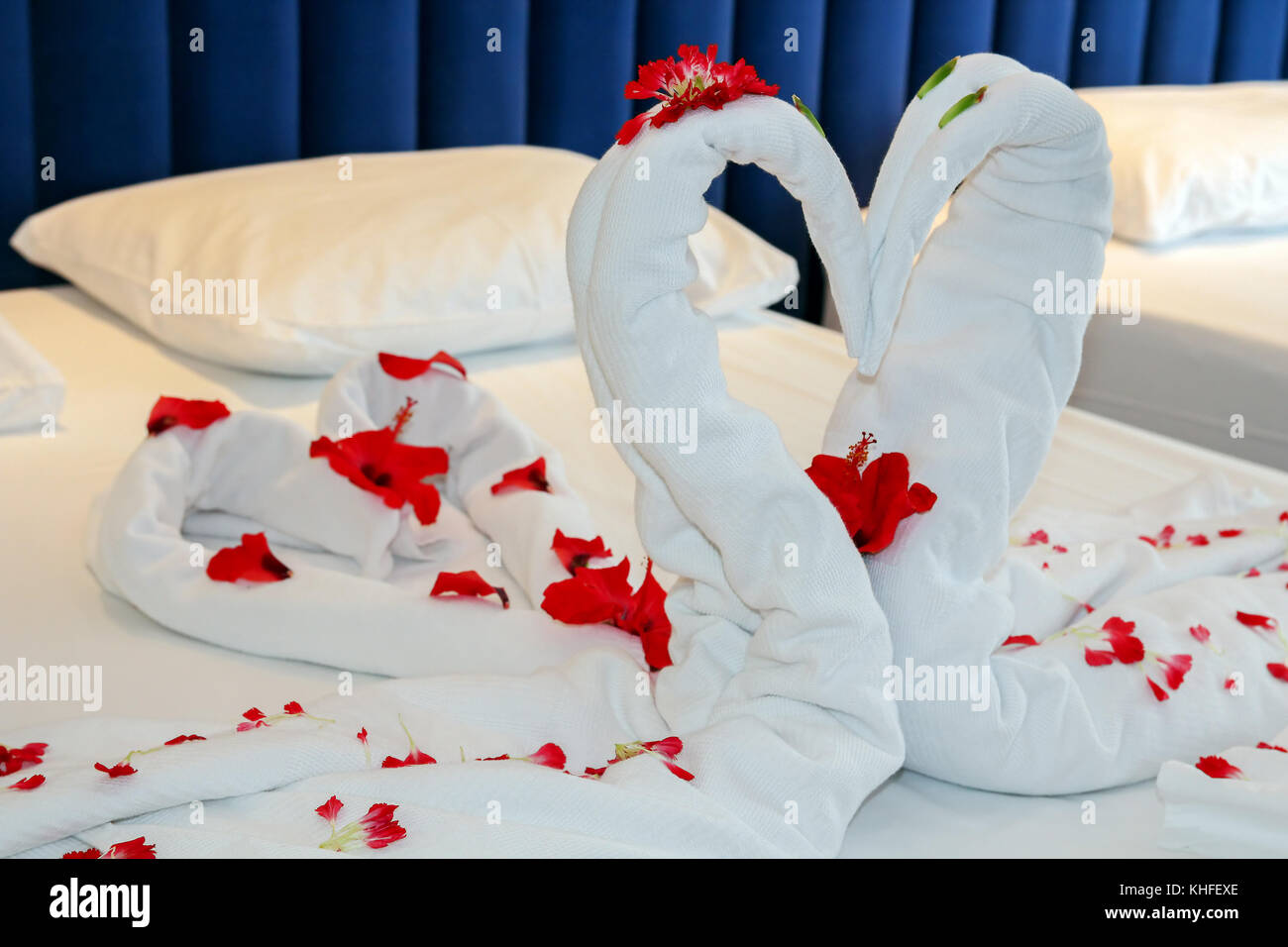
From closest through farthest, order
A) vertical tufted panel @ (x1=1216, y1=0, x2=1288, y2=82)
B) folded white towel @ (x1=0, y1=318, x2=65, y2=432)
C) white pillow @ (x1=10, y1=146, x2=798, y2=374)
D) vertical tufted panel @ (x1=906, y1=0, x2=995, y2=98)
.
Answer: folded white towel @ (x1=0, y1=318, x2=65, y2=432) → white pillow @ (x1=10, y1=146, x2=798, y2=374) → vertical tufted panel @ (x1=906, y1=0, x2=995, y2=98) → vertical tufted panel @ (x1=1216, y1=0, x2=1288, y2=82)

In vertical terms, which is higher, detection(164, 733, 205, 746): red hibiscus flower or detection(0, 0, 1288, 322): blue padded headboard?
detection(0, 0, 1288, 322): blue padded headboard

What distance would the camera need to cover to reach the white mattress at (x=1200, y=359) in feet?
5.93

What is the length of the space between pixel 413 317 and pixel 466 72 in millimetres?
663

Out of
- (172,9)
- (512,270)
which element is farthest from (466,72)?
(512,270)

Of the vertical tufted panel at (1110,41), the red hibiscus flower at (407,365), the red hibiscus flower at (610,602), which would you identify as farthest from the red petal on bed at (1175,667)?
the vertical tufted panel at (1110,41)

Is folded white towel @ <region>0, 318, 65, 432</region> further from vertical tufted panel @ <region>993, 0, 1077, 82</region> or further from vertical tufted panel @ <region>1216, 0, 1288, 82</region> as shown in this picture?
vertical tufted panel @ <region>1216, 0, 1288, 82</region>

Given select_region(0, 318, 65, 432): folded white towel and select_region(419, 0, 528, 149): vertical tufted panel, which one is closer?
select_region(0, 318, 65, 432): folded white towel

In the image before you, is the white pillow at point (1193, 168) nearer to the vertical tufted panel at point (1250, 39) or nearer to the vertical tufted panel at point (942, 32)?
the vertical tufted panel at point (942, 32)

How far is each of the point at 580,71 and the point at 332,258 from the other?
2.48 feet

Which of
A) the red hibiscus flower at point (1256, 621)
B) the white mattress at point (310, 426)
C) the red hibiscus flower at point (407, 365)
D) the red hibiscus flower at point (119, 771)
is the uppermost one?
the red hibiscus flower at point (407, 365)

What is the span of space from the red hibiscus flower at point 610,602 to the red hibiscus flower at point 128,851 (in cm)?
34

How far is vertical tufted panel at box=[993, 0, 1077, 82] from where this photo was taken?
8.39ft

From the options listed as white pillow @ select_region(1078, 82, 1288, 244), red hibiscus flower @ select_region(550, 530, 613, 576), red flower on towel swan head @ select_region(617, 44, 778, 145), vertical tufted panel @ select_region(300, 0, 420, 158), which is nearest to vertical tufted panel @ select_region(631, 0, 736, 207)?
vertical tufted panel @ select_region(300, 0, 420, 158)

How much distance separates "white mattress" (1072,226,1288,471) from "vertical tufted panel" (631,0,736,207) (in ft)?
2.50
